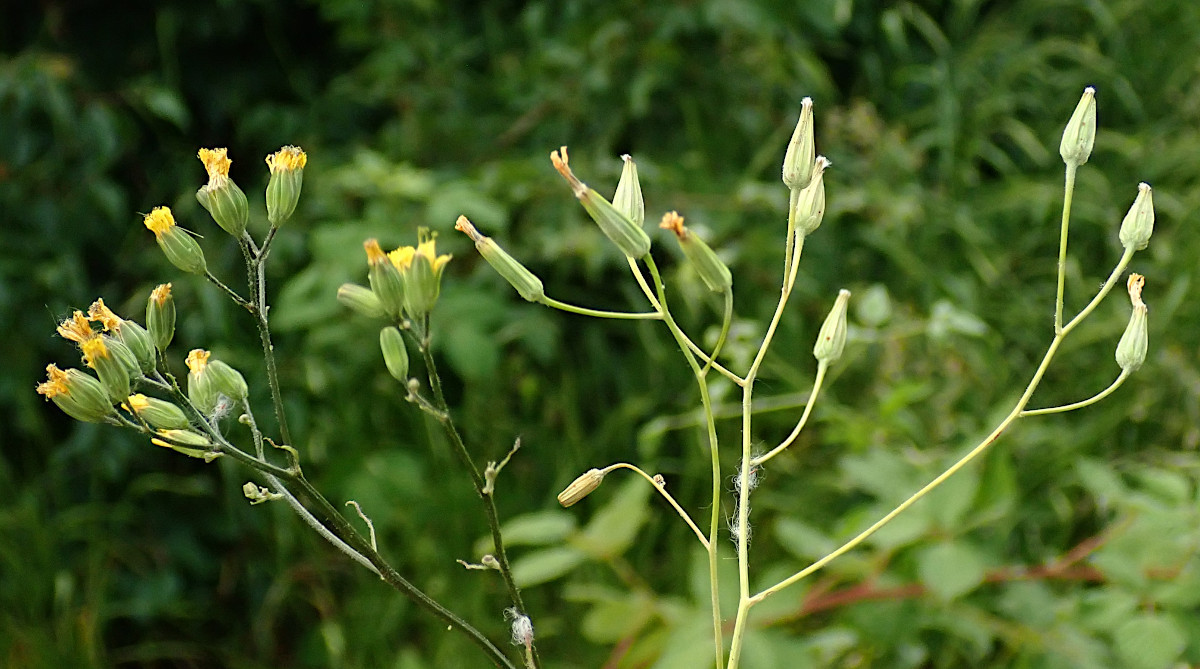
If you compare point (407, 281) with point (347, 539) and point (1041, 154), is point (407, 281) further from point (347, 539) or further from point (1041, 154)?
point (1041, 154)

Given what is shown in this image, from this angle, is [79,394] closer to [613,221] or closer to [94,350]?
[94,350]

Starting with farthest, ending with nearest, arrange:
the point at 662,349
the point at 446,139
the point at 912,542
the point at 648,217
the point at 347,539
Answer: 1. the point at 446,139
2. the point at 662,349
3. the point at 648,217
4. the point at 912,542
5. the point at 347,539

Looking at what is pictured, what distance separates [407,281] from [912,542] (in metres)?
1.03

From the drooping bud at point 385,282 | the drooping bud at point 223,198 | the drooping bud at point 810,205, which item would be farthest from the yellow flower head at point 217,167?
the drooping bud at point 810,205

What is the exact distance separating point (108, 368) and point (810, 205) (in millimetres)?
393

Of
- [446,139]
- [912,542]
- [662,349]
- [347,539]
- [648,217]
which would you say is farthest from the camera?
[446,139]

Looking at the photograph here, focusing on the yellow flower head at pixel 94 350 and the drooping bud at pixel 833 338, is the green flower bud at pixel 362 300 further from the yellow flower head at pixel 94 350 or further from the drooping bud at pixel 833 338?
the drooping bud at pixel 833 338

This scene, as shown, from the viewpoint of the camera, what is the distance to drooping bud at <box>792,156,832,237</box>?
0.61 metres

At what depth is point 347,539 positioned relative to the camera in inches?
21.5

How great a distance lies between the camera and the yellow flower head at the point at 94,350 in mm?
535

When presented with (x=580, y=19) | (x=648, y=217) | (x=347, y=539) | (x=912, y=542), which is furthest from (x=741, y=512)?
(x=580, y=19)

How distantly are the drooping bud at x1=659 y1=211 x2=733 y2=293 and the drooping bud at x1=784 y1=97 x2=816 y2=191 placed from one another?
0.24 feet

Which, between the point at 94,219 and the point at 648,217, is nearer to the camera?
the point at 648,217

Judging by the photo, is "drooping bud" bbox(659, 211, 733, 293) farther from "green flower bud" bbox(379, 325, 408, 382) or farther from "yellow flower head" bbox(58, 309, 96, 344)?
"yellow flower head" bbox(58, 309, 96, 344)
